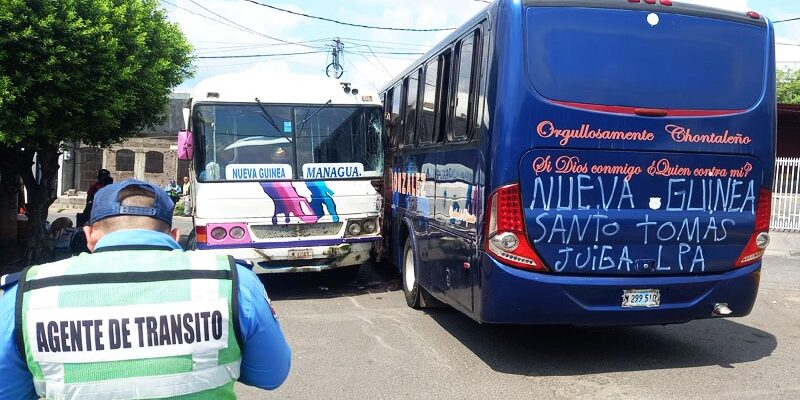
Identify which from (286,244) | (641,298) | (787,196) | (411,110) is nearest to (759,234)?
(641,298)

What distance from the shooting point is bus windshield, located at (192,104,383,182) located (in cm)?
815

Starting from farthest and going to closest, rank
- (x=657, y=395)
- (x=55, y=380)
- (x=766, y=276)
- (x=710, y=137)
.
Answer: (x=766, y=276), (x=710, y=137), (x=657, y=395), (x=55, y=380)

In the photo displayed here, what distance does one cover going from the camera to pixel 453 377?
5441mm

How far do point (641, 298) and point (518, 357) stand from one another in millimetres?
1265

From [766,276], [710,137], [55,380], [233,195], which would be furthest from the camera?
[766,276]

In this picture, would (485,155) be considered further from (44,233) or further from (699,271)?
(44,233)

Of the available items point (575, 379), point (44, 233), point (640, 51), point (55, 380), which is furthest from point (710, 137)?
point (44, 233)

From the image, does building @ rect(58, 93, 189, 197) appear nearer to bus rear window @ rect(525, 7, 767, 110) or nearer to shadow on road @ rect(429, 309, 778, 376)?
shadow on road @ rect(429, 309, 778, 376)

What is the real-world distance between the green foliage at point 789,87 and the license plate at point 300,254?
139 feet

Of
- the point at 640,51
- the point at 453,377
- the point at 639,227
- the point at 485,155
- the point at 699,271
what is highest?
the point at 640,51

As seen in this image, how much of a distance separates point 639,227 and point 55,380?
4.41 meters

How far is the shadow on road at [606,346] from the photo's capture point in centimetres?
583

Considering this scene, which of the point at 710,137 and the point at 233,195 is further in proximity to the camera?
the point at 233,195

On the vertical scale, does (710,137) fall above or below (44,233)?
above
